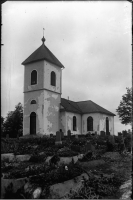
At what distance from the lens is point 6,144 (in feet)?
28.2

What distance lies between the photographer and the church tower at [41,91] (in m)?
4.26

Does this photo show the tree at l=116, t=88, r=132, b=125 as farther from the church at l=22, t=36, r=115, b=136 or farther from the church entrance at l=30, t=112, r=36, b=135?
the church entrance at l=30, t=112, r=36, b=135

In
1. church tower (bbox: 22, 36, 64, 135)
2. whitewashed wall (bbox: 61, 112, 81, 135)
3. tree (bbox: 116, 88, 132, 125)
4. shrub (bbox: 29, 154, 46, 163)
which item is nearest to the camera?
tree (bbox: 116, 88, 132, 125)

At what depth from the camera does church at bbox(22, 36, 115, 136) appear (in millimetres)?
4262

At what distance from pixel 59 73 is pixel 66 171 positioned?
1964 mm

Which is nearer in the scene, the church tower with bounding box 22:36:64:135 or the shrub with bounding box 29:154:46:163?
the church tower with bounding box 22:36:64:135

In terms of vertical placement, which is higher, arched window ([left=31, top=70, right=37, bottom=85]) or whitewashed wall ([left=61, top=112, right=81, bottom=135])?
arched window ([left=31, top=70, right=37, bottom=85])

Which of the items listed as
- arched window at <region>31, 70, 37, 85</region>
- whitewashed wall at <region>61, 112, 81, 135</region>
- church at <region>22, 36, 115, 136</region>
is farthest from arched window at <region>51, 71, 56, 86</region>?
whitewashed wall at <region>61, 112, 81, 135</region>

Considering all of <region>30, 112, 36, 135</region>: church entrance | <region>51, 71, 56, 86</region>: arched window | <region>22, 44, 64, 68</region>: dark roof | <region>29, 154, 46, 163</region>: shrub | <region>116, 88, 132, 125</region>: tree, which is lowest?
<region>29, 154, 46, 163</region>: shrub

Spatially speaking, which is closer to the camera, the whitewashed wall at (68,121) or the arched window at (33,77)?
the arched window at (33,77)

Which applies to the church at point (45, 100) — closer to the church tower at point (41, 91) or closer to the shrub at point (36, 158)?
the church tower at point (41, 91)

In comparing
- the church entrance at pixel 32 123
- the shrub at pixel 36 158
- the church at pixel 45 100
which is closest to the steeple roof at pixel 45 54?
the church at pixel 45 100

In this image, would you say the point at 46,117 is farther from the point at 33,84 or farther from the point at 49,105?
the point at 33,84

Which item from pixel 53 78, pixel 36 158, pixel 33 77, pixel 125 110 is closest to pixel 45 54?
pixel 53 78
